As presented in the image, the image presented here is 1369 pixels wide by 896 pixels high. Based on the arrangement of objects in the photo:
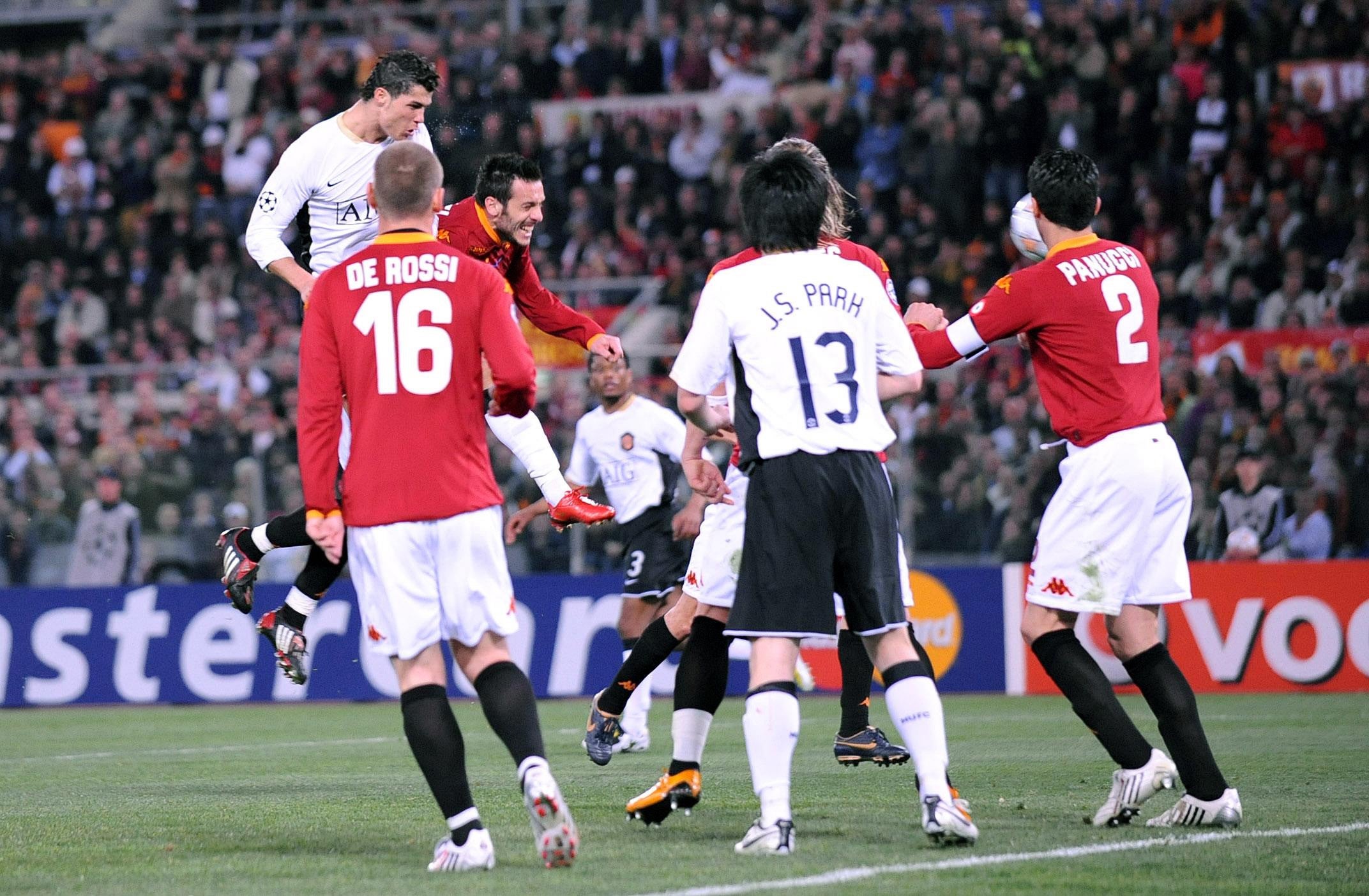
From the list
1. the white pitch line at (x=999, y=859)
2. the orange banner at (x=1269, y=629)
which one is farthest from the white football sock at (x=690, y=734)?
the orange banner at (x=1269, y=629)

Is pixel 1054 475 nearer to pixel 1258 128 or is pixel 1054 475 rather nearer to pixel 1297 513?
pixel 1297 513

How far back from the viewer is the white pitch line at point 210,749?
11.5 m

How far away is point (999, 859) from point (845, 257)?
225 cm

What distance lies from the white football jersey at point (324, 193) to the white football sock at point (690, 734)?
2731 millimetres

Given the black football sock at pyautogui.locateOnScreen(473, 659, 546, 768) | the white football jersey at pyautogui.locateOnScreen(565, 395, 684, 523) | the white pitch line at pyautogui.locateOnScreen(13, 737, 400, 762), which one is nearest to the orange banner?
the white football jersey at pyautogui.locateOnScreen(565, 395, 684, 523)

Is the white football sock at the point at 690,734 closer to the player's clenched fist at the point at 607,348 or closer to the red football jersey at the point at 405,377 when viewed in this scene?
the red football jersey at the point at 405,377

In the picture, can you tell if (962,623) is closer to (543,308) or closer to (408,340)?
(543,308)

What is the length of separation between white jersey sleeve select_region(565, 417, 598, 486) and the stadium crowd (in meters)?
3.58

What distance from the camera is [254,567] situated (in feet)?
28.4

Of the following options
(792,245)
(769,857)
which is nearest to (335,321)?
(792,245)

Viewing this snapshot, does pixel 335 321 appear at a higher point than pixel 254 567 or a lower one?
higher

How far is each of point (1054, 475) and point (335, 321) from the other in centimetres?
1072

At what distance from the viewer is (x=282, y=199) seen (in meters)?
8.23

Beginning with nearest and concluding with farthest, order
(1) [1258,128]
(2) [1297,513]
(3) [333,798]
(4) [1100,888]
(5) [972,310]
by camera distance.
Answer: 1. (4) [1100,888]
2. (5) [972,310]
3. (3) [333,798]
4. (2) [1297,513]
5. (1) [1258,128]
